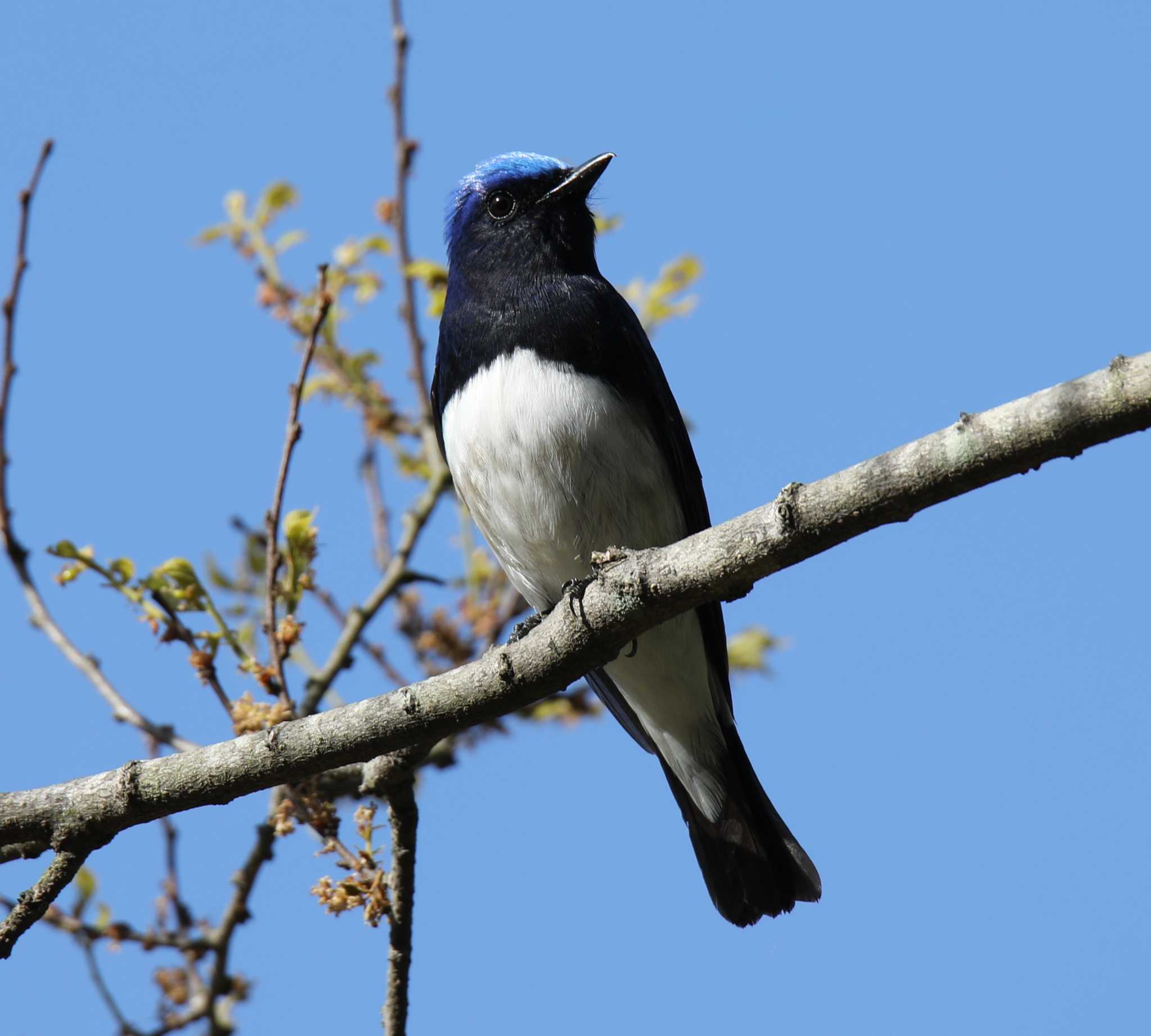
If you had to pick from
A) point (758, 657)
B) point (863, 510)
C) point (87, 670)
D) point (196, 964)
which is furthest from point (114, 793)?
point (758, 657)

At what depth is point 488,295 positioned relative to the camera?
17.3ft

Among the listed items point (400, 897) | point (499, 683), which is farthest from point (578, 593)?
point (400, 897)

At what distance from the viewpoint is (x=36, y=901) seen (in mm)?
3246

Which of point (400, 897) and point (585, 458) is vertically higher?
point (585, 458)

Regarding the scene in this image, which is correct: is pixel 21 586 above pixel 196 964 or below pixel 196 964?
above

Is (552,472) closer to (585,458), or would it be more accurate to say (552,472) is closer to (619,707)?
(585,458)

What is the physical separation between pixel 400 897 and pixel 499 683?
887mm

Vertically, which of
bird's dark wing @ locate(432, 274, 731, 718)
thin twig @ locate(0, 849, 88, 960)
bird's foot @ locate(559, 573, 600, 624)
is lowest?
thin twig @ locate(0, 849, 88, 960)

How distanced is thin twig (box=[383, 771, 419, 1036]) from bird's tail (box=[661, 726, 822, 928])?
1738mm

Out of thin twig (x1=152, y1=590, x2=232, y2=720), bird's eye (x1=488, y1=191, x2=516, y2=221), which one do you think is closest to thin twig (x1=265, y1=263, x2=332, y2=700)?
thin twig (x1=152, y1=590, x2=232, y2=720)

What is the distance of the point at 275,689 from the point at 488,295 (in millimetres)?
1819

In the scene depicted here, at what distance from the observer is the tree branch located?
297 cm

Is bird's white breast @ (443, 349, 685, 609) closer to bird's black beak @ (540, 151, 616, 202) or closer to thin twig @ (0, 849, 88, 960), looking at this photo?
bird's black beak @ (540, 151, 616, 202)

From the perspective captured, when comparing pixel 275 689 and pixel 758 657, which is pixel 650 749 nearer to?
pixel 758 657
